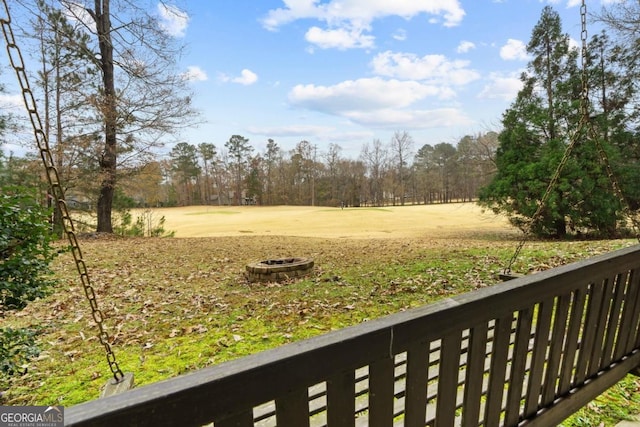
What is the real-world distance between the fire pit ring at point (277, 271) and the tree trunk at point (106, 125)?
891 cm

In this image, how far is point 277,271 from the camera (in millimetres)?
5879

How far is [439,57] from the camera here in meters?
14.5

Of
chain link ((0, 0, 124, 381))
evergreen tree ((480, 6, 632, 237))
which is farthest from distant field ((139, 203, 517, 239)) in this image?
chain link ((0, 0, 124, 381))

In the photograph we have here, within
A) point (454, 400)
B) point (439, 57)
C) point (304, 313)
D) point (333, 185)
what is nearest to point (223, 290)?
point (304, 313)

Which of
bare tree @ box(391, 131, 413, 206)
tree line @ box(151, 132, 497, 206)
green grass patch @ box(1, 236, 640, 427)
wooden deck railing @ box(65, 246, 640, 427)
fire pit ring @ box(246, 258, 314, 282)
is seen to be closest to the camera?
wooden deck railing @ box(65, 246, 640, 427)

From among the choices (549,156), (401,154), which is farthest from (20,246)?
(401,154)

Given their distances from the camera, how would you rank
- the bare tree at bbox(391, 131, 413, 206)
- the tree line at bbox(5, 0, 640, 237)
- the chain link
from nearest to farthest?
1. the chain link
2. the tree line at bbox(5, 0, 640, 237)
3. the bare tree at bbox(391, 131, 413, 206)

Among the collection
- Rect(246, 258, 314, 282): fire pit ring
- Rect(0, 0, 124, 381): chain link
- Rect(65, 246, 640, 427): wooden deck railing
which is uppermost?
Rect(0, 0, 124, 381): chain link

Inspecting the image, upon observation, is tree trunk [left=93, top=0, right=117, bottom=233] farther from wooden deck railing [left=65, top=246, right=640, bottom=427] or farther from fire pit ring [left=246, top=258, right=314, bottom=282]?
wooden deck railing [left=65, top=246, right=640, bottom=427]

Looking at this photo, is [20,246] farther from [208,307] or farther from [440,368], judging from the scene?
[440,368]

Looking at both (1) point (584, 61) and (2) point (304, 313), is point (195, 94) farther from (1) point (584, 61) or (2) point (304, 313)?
(1) point (584, 61)

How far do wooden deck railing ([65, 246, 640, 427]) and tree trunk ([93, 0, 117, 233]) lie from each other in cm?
1299

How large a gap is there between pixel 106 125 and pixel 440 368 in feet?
46.0

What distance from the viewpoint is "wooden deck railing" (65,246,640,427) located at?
77cm
